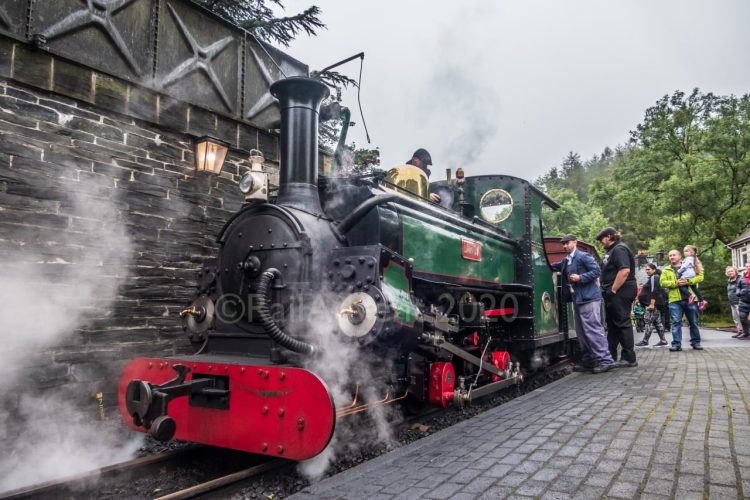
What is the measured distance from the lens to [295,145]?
424 centimetres

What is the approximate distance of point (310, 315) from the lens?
358cm

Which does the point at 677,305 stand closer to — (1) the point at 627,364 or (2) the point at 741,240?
(1) the point at 627,364

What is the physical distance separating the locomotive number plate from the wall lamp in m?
3.12

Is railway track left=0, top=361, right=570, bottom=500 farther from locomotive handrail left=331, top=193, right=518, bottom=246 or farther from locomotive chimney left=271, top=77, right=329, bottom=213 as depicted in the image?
locomotive chimney left=271, top=77, right=329, bottom=213

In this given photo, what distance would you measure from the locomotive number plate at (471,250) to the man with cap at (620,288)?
8.07 feet

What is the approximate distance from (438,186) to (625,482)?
461 centimetres

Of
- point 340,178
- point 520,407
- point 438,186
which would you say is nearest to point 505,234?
point 438,186

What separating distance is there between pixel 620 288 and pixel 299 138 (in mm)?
5029

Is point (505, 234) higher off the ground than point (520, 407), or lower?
higher

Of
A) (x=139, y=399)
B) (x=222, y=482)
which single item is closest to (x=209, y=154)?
(x=139, y=399)

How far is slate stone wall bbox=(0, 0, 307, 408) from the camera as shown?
182 inches

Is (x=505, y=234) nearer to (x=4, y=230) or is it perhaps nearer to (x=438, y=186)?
(x=438, y=186)

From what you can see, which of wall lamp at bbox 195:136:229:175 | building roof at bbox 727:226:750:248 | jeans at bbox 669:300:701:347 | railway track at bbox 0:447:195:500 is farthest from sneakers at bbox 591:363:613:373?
building roof at bbox 727:226:750:248

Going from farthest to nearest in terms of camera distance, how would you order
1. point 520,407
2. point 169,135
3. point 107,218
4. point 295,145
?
point 169,135
point 107,218
point 520,407
point 295,145
